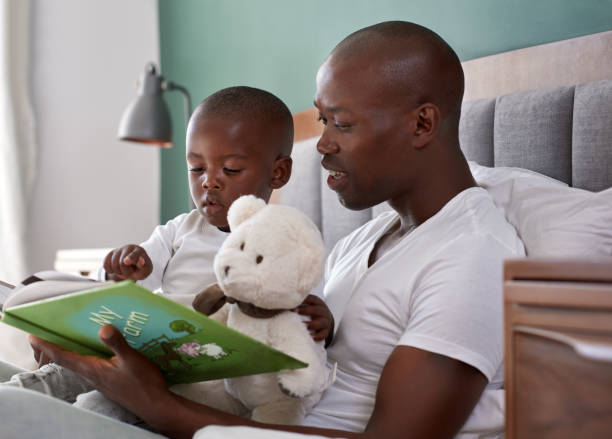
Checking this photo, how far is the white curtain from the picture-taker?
3014mm

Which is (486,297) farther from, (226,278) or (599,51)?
(599,51)

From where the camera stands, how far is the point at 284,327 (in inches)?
35.9

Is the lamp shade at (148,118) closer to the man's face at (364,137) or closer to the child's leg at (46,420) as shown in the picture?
the man's face at (364,137)

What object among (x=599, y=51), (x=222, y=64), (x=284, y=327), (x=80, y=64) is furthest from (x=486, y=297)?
(x=80, y=64)

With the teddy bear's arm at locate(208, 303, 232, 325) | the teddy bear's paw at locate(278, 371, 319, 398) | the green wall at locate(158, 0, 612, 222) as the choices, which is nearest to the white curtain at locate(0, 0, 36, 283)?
the green wall at locate(158, 0, 612, 222)

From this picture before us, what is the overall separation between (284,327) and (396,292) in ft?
0.68

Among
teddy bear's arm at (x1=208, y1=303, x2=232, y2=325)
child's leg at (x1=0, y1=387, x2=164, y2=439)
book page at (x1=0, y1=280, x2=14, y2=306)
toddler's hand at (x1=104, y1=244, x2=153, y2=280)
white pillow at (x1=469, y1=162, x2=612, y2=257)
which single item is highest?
white pillow at (x1=469, y1=162, x2=612, y2=257)

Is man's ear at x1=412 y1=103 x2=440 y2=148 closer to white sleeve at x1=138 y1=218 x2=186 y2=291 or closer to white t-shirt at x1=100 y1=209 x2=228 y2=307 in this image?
white t-shirt at x1=100 y1=209 x2=228 y2=307

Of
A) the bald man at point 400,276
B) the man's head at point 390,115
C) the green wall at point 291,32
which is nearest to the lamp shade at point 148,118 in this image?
the green wall at point 291,32

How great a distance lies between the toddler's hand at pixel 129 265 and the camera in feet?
3.99

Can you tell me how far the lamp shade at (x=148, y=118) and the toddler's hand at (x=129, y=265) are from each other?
62.9 inches

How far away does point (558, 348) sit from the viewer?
1.94ft

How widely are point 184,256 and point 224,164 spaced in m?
0.19

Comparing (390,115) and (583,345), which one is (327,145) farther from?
(583,345)
